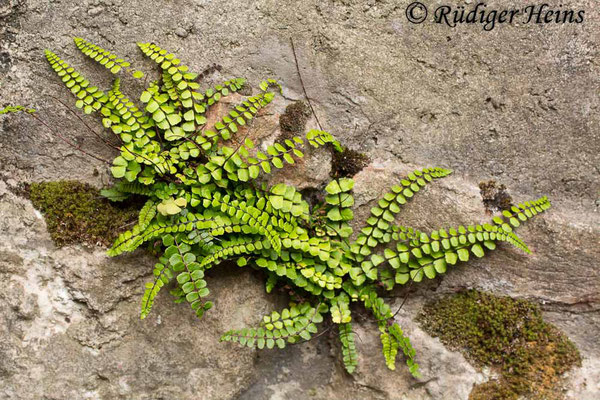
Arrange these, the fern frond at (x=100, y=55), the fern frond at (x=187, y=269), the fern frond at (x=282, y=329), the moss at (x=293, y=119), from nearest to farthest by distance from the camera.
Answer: the fern frond at (x=187, y=269)
the fern frond at (x=100, y=55)
the fern frond at (x=282, y=329)
the moss at (x=293, y=119)

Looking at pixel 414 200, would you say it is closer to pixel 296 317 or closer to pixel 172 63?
pixel 296 317

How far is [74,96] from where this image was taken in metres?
3.29

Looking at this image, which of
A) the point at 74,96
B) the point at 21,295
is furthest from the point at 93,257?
the point at 74,96

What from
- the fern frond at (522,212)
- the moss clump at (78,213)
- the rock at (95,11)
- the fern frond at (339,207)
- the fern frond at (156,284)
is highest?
the rock at (95,11)

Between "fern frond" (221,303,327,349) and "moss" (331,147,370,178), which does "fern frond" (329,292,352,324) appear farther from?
"moss" (331,147,370,178)

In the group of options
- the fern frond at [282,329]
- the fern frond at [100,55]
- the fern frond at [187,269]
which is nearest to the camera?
the fern frond at [187,269]

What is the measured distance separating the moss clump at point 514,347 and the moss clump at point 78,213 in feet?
8.89

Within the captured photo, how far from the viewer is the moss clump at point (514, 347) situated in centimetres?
337

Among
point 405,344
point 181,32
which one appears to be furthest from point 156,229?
point 405,344

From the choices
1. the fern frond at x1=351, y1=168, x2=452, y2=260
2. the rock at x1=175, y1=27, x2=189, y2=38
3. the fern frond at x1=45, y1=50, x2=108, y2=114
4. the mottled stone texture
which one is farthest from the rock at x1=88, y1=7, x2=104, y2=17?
the fern frond at x1=351, y1=168, x2=452, y2=260

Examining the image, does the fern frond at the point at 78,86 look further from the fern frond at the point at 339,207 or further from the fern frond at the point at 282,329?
the fern frond at the point at 282,329

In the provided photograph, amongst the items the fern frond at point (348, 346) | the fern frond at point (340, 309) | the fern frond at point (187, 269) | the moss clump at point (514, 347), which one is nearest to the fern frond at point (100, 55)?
the fern frond at point (187, 269)

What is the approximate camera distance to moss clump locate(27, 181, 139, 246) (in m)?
3.25

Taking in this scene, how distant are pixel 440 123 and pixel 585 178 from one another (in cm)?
112
